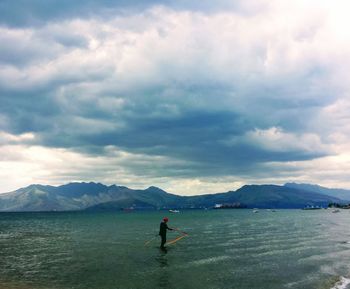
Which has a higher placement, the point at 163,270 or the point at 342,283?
the point at 163,270

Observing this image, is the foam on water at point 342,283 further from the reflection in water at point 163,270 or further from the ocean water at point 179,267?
the reflection in water at point 163,270

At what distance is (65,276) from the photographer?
32.2 m

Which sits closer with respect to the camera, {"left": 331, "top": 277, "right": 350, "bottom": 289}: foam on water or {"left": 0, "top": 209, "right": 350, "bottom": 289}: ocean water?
{"left": 331, "top": 277, "right": 350, "bottom": 289}: foam on water

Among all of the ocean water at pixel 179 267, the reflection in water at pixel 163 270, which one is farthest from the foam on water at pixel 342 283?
the reflection in water at pixel 163 270

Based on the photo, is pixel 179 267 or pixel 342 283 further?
pixel 179 267

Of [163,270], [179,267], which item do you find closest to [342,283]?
[179,267]

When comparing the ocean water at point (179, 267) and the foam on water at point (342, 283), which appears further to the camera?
the ocean water at point (179, 267)

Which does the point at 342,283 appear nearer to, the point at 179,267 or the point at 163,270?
the point at 179,267

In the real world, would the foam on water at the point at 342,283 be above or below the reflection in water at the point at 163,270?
below

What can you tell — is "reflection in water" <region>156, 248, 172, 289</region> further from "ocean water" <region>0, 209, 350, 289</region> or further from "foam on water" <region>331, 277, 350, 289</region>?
"foam on water" <region>331, 277, 350, 289</region>

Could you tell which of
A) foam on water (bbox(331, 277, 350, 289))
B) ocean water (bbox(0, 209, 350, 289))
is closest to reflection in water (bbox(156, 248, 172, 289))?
ocean water (bbox(0, 209, 350, 289))

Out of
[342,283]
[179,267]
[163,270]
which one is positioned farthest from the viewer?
[179,267]

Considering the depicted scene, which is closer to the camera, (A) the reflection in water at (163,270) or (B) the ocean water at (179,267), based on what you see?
(A) the reflection in water at (163,270)

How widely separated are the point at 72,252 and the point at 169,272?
20.1 meters
